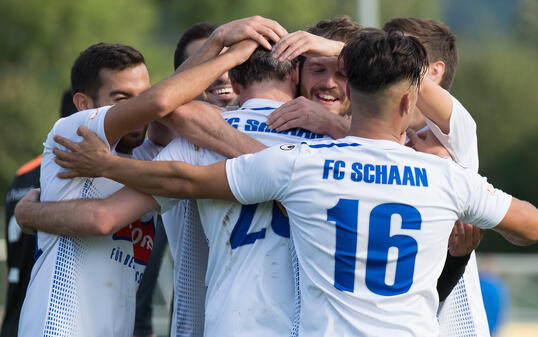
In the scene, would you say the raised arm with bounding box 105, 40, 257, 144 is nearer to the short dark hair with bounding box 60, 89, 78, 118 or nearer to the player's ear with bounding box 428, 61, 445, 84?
the player's ear with bounding box 428, 61, 445, 84

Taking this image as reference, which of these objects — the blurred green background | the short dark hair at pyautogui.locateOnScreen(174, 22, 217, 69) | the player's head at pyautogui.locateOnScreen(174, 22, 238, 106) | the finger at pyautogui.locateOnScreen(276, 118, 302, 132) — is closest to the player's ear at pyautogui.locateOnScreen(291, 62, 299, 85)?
the finger at pyautogui.locateOnScreen(276, 118, 302, 132)

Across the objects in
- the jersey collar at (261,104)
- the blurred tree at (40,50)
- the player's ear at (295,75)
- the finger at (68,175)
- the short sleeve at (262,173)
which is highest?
the player's ear at (295,75)

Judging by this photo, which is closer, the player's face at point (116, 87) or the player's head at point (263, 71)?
the player's head at point (263, 71)

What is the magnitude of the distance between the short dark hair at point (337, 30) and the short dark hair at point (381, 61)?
862 mm

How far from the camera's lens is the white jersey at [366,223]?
11.6 ft

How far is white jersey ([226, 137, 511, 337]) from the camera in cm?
353

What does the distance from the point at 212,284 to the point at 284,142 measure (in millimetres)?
790

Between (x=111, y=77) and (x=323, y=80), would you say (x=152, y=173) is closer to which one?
(x=111, y=77)

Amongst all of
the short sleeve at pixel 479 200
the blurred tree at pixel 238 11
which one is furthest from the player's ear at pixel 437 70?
the blurred tree at pixel 238 11

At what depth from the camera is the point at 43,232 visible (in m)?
4.23

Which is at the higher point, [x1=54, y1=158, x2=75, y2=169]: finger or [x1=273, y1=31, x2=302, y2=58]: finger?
[x1=273, y1=31, x2=302, y2=58]: finger

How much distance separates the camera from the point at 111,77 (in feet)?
14.9

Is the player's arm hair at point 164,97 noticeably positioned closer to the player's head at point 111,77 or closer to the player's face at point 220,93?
the player's head at point 111,77

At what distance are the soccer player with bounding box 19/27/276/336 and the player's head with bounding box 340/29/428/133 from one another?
2.12 ft
